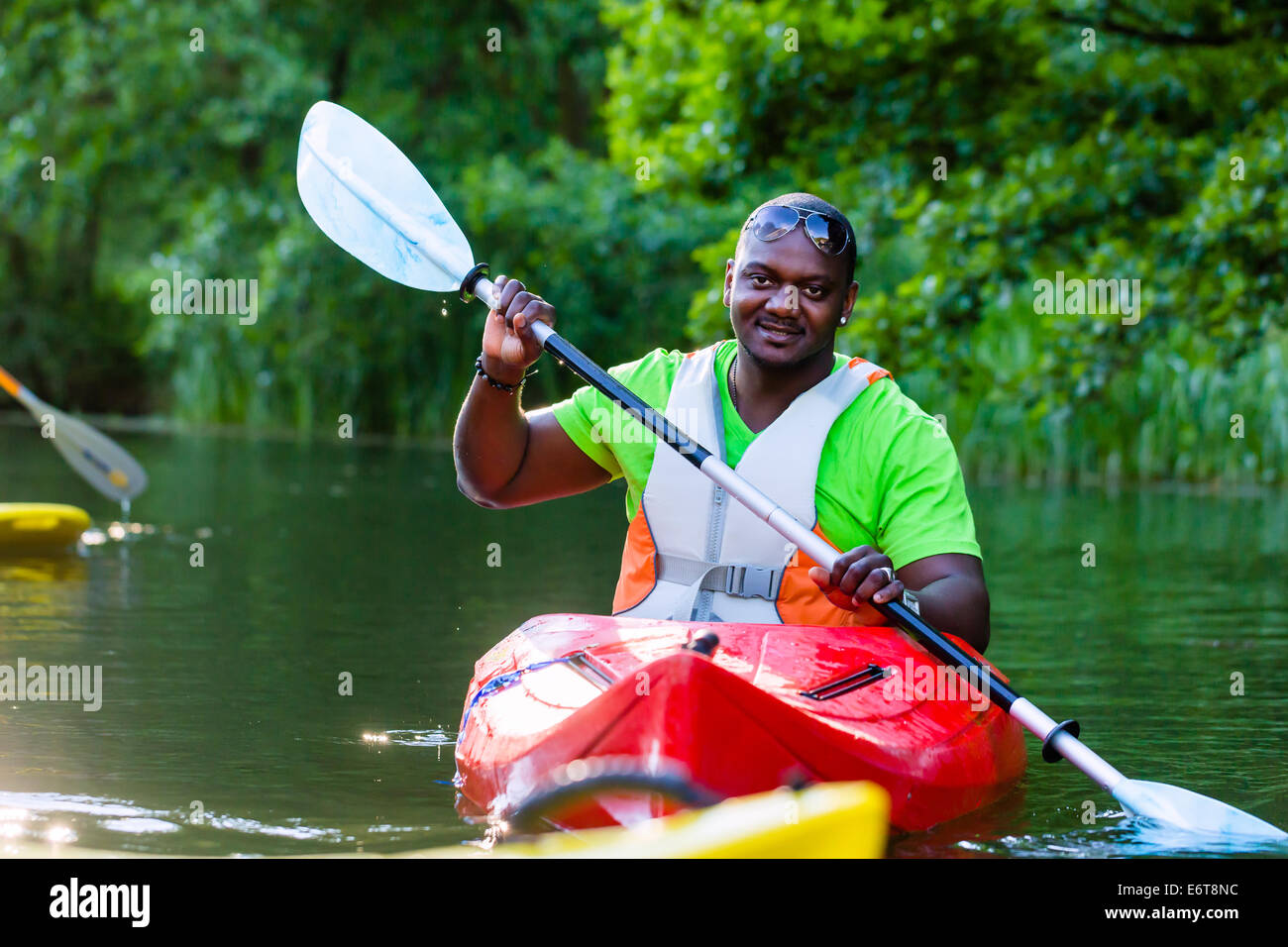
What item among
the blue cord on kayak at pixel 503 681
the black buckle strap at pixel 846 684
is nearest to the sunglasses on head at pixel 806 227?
the black buckle strap at pixel 846 684

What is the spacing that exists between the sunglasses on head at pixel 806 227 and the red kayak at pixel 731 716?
801mm

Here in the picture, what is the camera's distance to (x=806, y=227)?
3797mm

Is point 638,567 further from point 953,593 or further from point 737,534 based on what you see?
point 953,593

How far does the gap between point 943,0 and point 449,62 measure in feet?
32.4

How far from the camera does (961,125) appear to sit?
1001cm

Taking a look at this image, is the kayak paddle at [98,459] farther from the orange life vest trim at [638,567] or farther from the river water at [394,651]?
the orange life vest trim at [638,567]

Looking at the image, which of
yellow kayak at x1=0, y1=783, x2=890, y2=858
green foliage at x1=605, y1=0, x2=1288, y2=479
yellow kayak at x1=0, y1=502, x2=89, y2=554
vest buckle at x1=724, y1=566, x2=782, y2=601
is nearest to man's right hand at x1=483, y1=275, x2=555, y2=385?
vest buckle at x1=724, y1=566, x2=782, y2=601

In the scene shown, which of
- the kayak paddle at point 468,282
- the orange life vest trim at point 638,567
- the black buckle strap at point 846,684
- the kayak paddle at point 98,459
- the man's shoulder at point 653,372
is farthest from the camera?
the kayak paddle at point 98,459

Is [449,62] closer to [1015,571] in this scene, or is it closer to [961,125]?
[961,125]

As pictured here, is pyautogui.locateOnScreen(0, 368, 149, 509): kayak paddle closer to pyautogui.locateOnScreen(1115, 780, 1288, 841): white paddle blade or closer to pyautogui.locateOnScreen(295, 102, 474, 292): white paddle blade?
pyautogui.locateOnScreen(295, 102, 474, 292): white paddle blade

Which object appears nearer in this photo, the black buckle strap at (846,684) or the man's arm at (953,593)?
the black buckle strap at (846,684)

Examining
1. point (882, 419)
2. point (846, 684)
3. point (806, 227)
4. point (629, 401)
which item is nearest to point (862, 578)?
point (846, 684)

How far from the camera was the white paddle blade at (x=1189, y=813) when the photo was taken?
338cm
